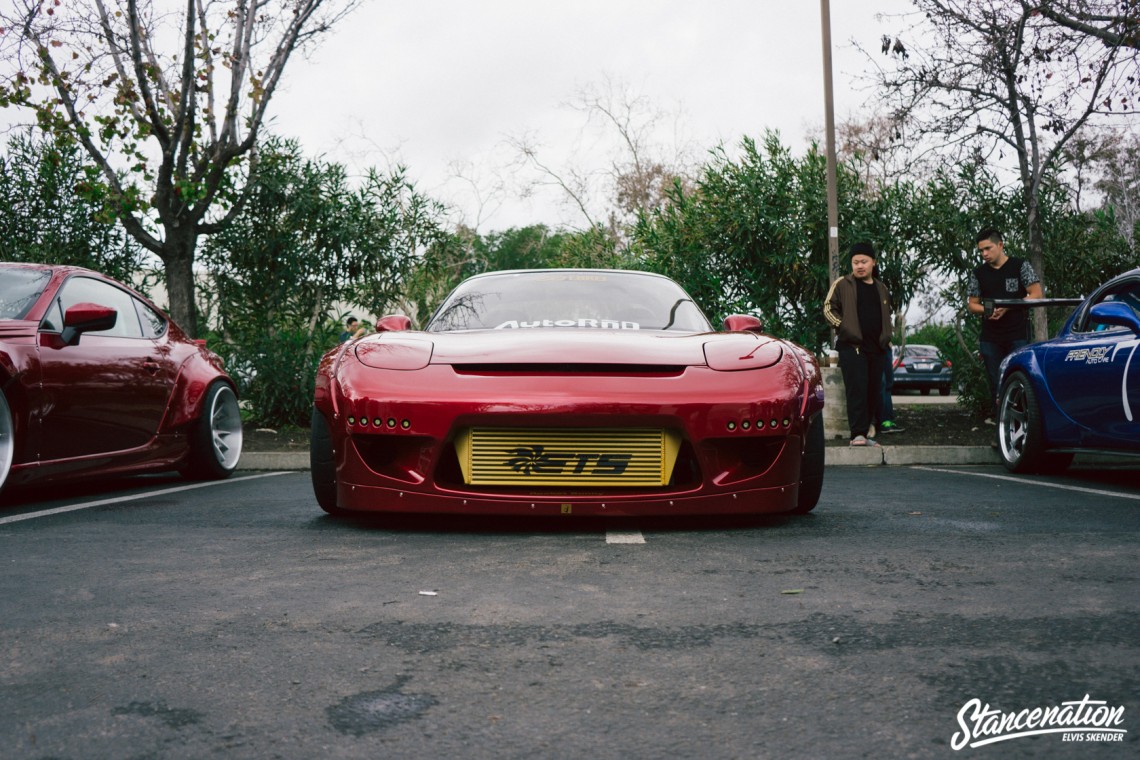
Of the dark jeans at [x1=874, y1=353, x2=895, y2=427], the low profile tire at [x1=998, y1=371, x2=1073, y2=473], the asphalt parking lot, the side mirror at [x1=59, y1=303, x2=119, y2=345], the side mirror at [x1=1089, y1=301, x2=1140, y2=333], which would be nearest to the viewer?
the asphalt parking lot

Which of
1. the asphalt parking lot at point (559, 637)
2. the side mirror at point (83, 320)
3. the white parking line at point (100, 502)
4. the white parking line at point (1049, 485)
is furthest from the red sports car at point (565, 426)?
the white parking line at point (1049, 485)

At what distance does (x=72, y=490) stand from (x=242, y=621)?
13.4 ft

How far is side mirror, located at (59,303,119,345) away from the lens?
5.84 m

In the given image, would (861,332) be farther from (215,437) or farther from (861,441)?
(215,437)

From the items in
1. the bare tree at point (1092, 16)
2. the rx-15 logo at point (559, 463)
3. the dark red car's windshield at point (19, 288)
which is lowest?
the rx-15 logo at point (559, 463)

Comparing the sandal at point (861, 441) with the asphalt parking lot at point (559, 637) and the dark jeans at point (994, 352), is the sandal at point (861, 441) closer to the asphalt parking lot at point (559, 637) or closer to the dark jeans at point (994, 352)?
the dark jeans at point (994, 352)

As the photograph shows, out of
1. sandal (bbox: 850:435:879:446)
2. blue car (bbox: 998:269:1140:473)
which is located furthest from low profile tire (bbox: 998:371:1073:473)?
sandal (bbox: 850:435:879:446)

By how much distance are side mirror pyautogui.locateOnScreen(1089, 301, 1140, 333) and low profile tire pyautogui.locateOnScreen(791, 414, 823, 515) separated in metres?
2.49

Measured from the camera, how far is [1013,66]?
1153cm

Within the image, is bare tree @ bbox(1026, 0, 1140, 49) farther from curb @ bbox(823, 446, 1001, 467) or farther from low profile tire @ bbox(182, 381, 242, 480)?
low profile tire @ bbox(182, 381, 242, 480)

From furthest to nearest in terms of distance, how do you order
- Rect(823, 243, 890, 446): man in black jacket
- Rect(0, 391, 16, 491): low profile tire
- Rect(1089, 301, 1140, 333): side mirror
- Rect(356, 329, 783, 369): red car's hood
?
Rect(823, 243, 890, 446): man in black jacket, Rect(1089, 301, 1140, 333): side mirror, Rect(0, 391, 16, 491): low profile tire, Rect(356, 329, 783, 369): red car's hood

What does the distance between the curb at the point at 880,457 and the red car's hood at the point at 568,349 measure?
4.35 m

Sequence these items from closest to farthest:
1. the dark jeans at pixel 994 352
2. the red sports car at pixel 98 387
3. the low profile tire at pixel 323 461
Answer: the low profile tire at pixel 323 461 < the red sports car at pixel 98 387 < the dark jeans at pixel 994 352

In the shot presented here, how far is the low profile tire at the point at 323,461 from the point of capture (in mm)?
4703
